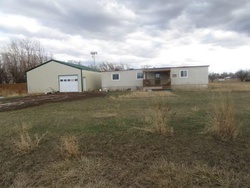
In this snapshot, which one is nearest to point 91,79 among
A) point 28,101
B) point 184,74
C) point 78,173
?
point 184,74

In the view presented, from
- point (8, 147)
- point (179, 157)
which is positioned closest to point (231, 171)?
point (179, 157)

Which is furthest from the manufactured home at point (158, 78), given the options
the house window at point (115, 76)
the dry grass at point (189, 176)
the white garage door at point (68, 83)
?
the dry grass at point (189, 176)

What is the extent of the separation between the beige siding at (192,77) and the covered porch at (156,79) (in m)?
0.89

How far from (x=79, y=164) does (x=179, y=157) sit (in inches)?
69.2

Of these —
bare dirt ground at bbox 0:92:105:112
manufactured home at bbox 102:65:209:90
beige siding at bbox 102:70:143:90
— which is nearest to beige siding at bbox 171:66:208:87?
manufactured home at bbox 102:65:209:90

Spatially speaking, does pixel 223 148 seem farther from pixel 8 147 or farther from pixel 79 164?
pixel 8 147

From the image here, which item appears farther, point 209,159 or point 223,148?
point 223,148

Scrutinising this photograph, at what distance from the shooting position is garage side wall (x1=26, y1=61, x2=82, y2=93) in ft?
96.8

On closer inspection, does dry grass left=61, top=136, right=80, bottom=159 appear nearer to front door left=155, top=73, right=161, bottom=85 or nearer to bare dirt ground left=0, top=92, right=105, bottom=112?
bare dirt ground left=0, top=92, right=105, bottom=112

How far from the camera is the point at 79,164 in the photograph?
3727mm

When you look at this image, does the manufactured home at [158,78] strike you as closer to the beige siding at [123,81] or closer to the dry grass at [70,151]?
the beige siding at [123,81]

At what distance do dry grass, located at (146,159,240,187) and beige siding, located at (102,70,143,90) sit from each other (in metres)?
26.0

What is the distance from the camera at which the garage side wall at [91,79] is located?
30500mm

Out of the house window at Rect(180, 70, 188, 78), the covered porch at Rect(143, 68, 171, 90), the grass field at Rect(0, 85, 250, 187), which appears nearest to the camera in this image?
the grass field at Rect(0, 85, 250, 187)
